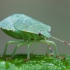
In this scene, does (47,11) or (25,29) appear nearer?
(25,29)

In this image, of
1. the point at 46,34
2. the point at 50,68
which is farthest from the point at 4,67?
the point at 46,34

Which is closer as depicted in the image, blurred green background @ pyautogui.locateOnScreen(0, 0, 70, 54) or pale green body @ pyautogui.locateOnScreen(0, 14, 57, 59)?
pale green body @ pyautogui.locateOnScreen(0, 14, 57, 59)

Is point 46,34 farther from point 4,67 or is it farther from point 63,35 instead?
point 63,35

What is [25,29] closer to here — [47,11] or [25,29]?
[25,29]

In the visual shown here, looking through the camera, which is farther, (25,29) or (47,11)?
(47,11)

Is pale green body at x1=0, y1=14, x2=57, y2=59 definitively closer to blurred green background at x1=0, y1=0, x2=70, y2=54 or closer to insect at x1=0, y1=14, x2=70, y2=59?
insect at x1=0, y1=14, x2=70, y2=59

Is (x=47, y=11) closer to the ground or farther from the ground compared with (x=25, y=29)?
farther from the ground

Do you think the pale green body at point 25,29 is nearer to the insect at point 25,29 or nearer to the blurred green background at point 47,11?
the insect at point 25,29

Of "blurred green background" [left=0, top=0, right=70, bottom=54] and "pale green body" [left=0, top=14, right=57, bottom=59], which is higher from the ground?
"blurred green background" [left=0, top=0, right=70, bottom=54]

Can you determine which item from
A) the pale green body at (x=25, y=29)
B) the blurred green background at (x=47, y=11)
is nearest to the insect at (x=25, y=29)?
the pale green body at (x=25, y=29)

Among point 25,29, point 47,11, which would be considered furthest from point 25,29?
point 47,11

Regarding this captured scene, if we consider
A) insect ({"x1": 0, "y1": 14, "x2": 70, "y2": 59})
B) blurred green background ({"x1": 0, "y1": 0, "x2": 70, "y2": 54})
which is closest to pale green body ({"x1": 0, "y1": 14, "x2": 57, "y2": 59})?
insect ({"x1": 0, "y1": 14, "x2": 70, "y2": 59})
